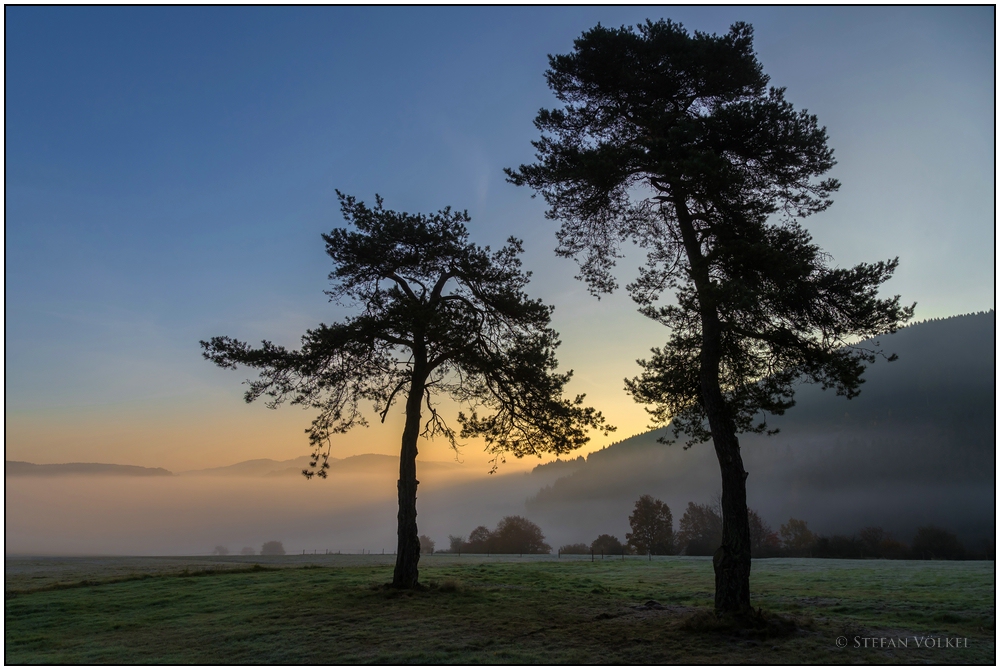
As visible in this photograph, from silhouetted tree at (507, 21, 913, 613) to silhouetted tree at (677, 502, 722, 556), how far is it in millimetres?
70973

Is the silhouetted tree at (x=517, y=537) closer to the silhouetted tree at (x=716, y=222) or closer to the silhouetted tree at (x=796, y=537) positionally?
the silhouetted tree at (x=796, y=537)

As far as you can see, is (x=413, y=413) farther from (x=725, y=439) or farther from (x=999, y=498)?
(x=999, y=498)

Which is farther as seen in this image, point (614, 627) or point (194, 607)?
point (194, 607)

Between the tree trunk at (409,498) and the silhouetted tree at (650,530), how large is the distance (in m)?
61.3

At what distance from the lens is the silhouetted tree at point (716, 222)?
14.7 metres

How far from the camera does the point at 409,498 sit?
19.7m

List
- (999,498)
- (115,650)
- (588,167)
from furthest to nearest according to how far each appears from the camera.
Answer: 1. (588,167)
2. (115,650)
3. (999,498)

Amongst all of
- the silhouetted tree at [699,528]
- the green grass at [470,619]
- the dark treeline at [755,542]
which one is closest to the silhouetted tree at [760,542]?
the dark treeline at [755,542]

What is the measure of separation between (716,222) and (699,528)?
88.9 m

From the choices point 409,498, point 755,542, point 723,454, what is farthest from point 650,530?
point 723,454

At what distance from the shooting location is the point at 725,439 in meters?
14.6

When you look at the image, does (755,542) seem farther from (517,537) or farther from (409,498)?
(409,498)

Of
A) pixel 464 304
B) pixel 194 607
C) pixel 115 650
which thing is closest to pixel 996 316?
pixel 464 304

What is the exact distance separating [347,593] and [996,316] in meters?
18.3
